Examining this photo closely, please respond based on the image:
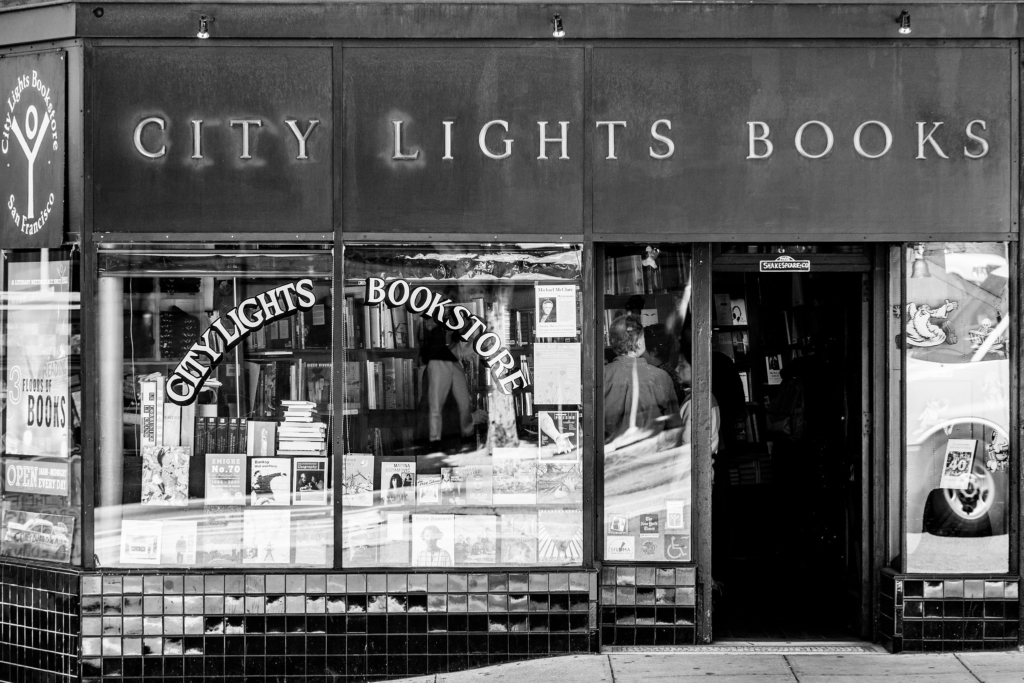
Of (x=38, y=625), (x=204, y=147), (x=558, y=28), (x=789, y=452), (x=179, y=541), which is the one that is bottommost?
(x=38, y=625)

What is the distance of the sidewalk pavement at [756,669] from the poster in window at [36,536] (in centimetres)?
241

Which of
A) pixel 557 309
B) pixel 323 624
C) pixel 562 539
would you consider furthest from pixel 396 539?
pixel 557 309

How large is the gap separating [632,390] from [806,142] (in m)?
1.94

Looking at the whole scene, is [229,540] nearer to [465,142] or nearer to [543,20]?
[465,142]

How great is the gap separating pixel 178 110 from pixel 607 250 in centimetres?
290

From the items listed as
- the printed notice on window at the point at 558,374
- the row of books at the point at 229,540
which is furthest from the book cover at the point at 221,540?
the printed notice on window at the point at 558,374

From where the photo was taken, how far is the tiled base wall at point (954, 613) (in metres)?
6.57

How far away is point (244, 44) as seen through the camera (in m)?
6.56

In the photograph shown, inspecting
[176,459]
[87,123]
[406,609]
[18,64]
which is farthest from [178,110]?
[406,609]

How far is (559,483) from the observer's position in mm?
6633

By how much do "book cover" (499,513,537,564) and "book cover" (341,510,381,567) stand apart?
81cm

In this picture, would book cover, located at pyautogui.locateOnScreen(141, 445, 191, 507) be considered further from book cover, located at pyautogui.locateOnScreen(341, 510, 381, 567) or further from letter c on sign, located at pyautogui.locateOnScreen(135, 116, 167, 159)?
letter c on sign, located at pyautogui.locateOnScreen(135, 116, 167, 159)

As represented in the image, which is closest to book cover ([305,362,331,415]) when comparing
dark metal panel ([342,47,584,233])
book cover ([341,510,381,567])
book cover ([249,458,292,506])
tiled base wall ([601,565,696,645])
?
book cover ([249,458,292,506])

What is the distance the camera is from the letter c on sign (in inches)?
258
